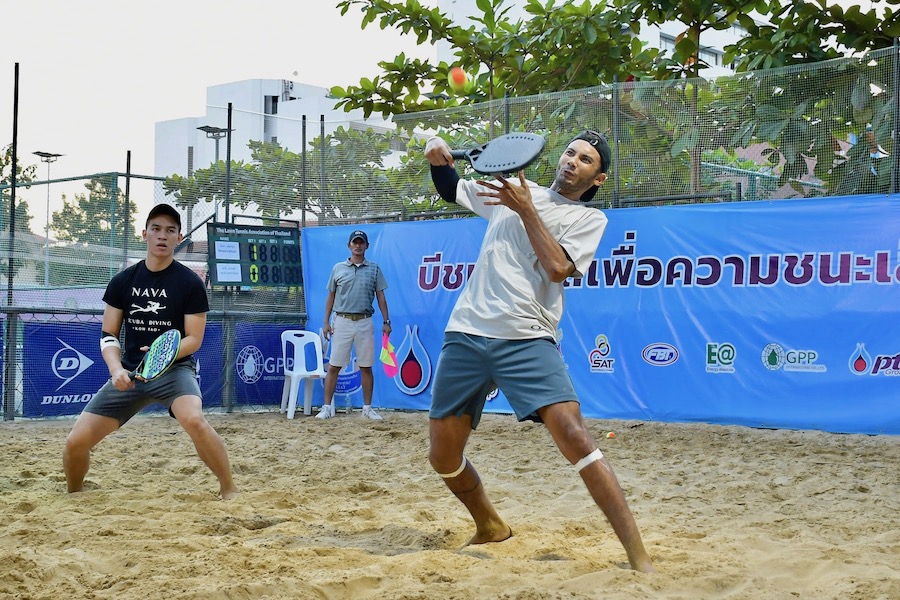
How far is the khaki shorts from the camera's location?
10453mm

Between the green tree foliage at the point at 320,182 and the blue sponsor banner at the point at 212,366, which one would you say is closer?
the blue sponsor banner at the point at 212,366

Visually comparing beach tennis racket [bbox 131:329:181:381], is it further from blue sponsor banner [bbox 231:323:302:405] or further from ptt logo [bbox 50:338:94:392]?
blue sponsor banner [bbox 231:323:302:405]

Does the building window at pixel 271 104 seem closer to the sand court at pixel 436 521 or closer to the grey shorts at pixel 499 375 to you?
the sand court at pixel 436 521

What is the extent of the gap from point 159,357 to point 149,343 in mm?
252

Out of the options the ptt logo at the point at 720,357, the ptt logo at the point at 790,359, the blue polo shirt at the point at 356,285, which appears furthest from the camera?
the blue polo shirt at the point at 356,285

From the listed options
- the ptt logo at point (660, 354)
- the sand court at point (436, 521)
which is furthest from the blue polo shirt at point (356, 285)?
the ptt logo at point (660, 354)

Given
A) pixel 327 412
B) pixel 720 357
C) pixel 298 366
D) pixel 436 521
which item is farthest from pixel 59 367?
pixel 720 357

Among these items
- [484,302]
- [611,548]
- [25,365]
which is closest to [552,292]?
[484,302]

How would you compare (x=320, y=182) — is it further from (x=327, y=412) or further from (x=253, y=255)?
(x=327, y=412)

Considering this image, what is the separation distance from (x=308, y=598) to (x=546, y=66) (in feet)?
32.4

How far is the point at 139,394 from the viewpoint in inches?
211

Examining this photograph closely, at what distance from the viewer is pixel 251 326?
11.1 m

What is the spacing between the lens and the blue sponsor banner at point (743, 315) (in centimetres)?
795

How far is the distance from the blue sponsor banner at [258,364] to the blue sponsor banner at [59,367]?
1.59m
